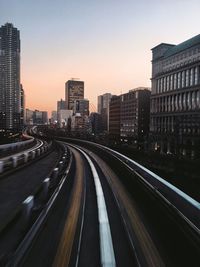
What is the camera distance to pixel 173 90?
11631 cm

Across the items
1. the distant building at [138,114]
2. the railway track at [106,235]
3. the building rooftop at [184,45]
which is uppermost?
the building rooftop at [184,45]

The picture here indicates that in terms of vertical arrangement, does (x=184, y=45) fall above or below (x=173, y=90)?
above

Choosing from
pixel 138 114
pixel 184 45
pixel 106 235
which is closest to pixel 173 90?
pixel 184 45

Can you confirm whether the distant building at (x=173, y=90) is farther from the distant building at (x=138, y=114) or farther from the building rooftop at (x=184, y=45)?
the distant building at (x=138, y=114)

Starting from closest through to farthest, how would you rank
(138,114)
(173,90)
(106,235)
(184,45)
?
1. (106,235)
2. (184,45)
3. (173,90)
4. (138,114)

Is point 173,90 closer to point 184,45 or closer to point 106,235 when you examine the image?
point 184,45

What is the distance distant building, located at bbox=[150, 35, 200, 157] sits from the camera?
10294 centimetres

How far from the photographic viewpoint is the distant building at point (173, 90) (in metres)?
103

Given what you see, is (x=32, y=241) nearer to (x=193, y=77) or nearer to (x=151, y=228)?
(x=151, y=228)

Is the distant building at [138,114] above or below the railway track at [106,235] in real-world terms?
above

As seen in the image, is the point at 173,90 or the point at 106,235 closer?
the point at 106,235

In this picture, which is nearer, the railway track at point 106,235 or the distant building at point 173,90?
the railway track at point 106,235

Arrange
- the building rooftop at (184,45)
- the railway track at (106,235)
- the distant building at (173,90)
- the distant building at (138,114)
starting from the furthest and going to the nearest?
the distant building at (138,114), the building rooftop at (184,45), the distant building at (173,90), the railway track at (106,235)

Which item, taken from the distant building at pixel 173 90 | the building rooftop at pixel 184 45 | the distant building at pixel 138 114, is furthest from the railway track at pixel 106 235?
the distant building at pixel 138 114
